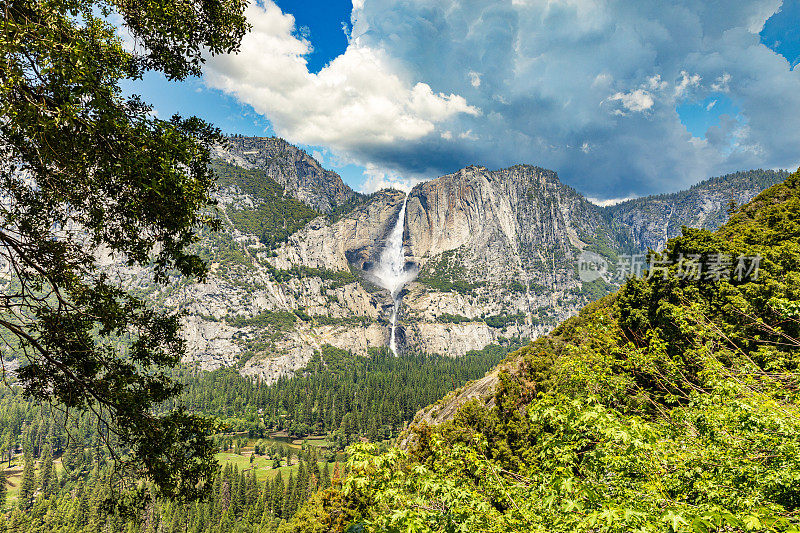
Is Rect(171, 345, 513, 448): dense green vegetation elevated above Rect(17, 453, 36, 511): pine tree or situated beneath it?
elevated above

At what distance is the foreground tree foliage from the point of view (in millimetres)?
5375

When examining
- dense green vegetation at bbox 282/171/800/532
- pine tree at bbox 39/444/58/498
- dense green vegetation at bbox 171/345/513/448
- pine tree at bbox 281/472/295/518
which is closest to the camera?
dense green vegetation at bbox 282/171/800/532

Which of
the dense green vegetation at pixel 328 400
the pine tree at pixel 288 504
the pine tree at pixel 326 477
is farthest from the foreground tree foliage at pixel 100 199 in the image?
the dense green vegetation at pixel 328 400

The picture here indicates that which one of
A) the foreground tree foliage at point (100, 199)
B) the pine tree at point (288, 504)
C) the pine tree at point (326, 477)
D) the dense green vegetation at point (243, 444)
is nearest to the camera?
the foreground tree foliage at point (100, 199)

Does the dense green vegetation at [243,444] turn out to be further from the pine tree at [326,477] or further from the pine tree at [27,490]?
the pine tree at [326,477]

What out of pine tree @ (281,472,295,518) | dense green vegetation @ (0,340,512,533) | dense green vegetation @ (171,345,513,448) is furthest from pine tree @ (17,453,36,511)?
pine tree @ (281,472,295,518)

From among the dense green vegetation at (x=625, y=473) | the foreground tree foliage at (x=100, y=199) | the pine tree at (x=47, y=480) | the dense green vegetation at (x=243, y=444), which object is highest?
the foreground tree foliage at (x=100, y=199)

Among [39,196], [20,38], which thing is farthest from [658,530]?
[39,196]

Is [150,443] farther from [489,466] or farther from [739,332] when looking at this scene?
[739,332]

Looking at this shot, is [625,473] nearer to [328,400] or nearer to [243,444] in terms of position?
[243,444]

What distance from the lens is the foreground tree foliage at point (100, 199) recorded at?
17.6 feet

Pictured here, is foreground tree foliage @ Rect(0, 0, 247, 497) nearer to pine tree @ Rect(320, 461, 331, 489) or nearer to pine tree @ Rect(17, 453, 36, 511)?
pine tree @ Rect(320, 461, 331, 489)

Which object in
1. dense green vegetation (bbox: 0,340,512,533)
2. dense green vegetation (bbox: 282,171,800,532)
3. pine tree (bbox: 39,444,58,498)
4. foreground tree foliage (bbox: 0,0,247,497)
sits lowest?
pine tree (bbox: 39,444,58,498)

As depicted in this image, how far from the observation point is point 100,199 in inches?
287
